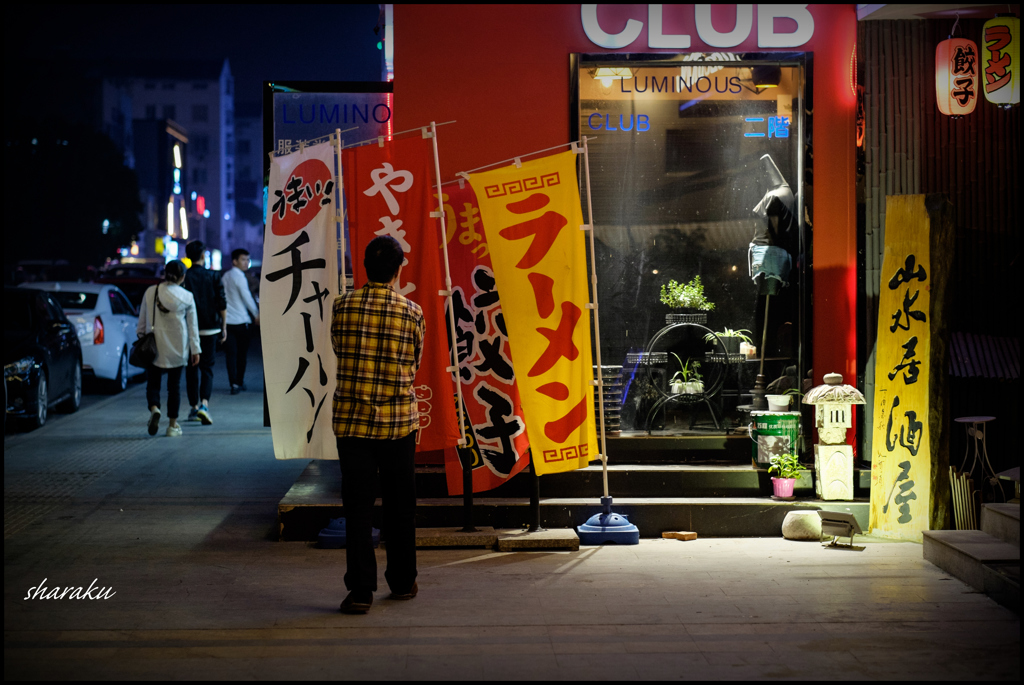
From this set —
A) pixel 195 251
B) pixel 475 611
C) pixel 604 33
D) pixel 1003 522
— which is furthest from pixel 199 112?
pixel 1003 522

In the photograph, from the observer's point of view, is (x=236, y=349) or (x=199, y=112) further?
(x=199, y=112)

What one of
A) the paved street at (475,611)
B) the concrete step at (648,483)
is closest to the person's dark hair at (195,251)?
the paved street at (475,611)

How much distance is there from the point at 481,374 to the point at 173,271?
5349 millimetres

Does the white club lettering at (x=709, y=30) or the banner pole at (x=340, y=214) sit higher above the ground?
the white club lettering at (x=709, y=30)

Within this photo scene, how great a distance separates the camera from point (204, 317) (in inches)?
462

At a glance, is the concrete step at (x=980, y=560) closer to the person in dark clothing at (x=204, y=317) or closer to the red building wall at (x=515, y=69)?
the red building wall at (x=515, y=69)

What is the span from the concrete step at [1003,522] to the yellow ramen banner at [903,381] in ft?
1.45

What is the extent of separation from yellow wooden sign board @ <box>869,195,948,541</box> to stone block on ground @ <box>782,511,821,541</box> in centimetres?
46

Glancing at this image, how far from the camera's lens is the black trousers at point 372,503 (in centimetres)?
519

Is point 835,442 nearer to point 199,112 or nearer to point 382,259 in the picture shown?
point 382,259

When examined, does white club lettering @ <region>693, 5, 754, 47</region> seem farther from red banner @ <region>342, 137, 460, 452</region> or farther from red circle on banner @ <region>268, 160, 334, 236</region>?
red circle on banner @ <region>268, 160, 334, 236</region>

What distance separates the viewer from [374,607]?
5.30 m

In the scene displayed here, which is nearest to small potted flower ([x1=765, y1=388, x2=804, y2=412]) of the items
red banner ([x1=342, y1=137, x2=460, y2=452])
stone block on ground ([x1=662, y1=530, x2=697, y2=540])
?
stone block on ground ([x1=662, y1=530, x2=697, y2=540])

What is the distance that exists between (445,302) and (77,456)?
5397mm
